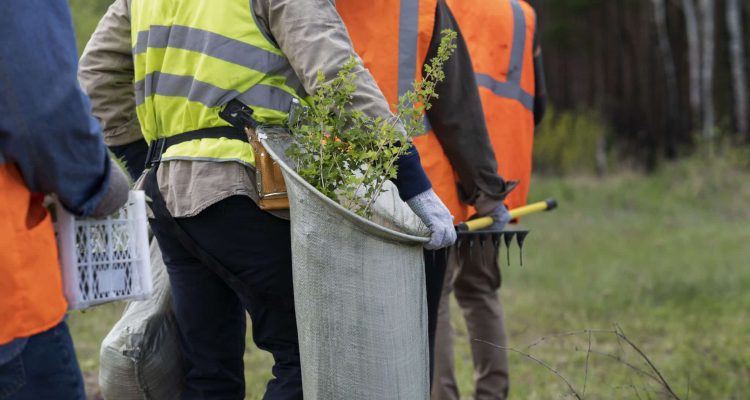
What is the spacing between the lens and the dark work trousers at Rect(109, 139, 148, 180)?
3693mm

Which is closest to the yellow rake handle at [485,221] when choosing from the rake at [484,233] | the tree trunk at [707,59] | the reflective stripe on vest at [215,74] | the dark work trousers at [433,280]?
the rake at [484,233]

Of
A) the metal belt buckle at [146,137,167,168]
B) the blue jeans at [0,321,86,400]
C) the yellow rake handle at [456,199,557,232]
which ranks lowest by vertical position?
the yellow rake handle at [456,199,557,232]

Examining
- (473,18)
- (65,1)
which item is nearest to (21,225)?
(65,1)

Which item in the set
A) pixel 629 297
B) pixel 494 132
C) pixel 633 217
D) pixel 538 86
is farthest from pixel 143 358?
pixel 633 217

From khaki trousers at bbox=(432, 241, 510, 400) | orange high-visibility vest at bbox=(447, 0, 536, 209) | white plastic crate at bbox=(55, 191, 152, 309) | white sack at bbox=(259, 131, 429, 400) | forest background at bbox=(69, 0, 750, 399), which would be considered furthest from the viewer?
forest background at bbox=(69, 0, 750, 399)

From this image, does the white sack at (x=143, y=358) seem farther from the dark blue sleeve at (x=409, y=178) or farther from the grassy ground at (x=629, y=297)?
the grassy ground at (x=629, y=297)

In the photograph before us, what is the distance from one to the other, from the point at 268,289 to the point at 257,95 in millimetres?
566

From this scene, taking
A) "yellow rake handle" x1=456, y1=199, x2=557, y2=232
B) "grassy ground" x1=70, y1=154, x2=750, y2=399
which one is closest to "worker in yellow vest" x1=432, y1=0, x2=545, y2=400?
"yellow rake handle" x1=456, y1=199, x2=557, y2=232

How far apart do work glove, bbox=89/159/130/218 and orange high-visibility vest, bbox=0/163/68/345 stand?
0.15m

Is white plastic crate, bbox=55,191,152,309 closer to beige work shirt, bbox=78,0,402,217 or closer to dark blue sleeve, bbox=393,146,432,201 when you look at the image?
beige work shirt, bbox=78,0,402,217

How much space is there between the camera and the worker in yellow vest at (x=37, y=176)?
2.04 m

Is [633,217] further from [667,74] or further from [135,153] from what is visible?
[135,153]

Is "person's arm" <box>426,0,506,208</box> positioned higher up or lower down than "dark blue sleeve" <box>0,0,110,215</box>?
lower down

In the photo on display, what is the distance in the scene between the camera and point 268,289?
299 cm
